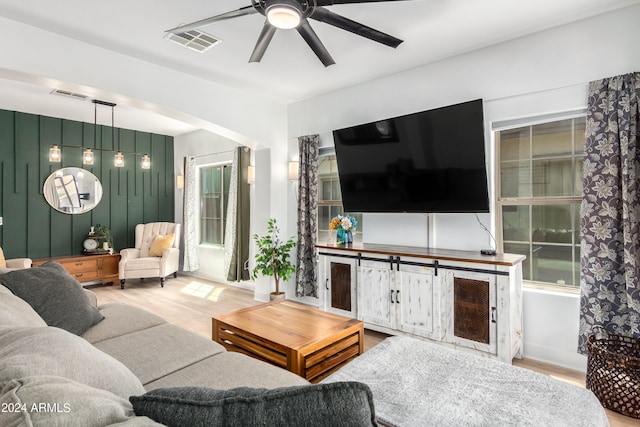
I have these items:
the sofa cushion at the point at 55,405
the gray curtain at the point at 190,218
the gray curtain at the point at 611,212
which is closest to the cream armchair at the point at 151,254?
the gray curtain at the point at 190,218

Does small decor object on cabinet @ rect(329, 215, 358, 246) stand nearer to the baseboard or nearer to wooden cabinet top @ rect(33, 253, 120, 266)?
the baseboard

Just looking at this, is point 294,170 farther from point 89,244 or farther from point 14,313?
point 89,244

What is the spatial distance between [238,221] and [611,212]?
4.45 m

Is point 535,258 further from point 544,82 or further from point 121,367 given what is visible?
point 121,367

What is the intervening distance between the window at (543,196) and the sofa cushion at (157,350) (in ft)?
8.87

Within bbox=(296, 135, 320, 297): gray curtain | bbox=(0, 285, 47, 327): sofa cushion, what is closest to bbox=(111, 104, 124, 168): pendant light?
bbox=(296, 135, 320, 297): gray curtain

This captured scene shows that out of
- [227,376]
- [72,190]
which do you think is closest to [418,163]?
[227,376]

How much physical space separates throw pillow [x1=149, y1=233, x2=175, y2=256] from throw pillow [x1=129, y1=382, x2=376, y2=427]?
18.3ft

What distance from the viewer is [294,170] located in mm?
4590

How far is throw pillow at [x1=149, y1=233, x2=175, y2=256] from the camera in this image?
5883 millimetres

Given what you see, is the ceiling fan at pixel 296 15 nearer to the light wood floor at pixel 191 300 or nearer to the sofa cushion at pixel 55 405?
the sofa cushion at pixel 55 405

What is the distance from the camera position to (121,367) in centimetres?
118

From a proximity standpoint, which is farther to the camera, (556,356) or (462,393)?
(556,356)

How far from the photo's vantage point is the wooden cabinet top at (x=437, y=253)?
2.74 meters
